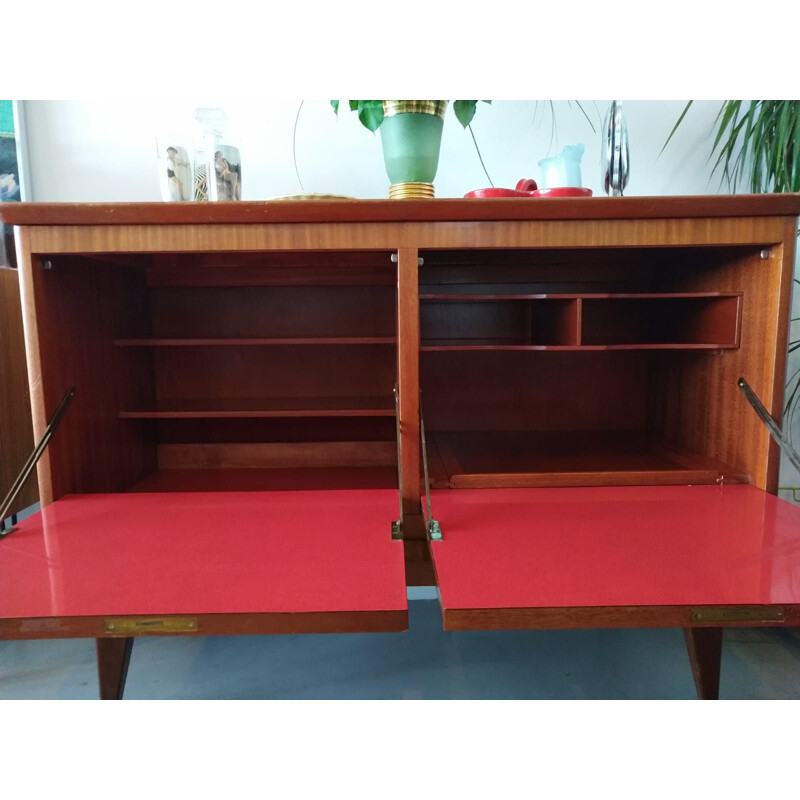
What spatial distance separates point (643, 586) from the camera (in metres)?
0.93

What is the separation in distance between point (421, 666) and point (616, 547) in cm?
88

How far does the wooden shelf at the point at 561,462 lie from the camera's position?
1.49 metres

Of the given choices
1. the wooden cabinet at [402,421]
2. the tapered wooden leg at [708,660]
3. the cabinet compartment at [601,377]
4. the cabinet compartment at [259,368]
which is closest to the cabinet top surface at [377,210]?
the wooden cabinet at [402,421]

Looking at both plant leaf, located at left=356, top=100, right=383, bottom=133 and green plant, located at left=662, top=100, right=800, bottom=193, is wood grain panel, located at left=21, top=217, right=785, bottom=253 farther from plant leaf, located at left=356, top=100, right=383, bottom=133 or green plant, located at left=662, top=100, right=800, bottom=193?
green plant, located at left=662, top=100, right=800, bottom=193

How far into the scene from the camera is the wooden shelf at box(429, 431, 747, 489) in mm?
1487

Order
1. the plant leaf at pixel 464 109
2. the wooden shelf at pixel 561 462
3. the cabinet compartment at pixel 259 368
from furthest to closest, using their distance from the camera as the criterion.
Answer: the cabinet compartment at pixel 259 368 < the plant leaf at pixel 464 109 < the wooden shelf at pixel 561 462

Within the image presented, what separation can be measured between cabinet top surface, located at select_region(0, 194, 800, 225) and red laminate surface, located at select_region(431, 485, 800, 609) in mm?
699

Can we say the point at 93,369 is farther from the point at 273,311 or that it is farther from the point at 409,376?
the point at 409,376

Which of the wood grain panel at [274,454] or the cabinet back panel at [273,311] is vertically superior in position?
the cabinet back panel at [273,311]

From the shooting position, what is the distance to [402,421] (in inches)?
55.0

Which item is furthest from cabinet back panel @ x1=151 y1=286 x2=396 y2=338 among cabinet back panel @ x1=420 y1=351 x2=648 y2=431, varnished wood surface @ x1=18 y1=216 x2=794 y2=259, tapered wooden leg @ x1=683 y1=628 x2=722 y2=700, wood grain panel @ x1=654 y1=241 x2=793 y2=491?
tapered wooden leg @ x1=683 y1=628 x2=722 y2=700

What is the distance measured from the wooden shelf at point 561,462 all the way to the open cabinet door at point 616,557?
47mm

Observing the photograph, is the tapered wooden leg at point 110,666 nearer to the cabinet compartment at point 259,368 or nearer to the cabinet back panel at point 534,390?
the cabinet compartment at point 259,368
